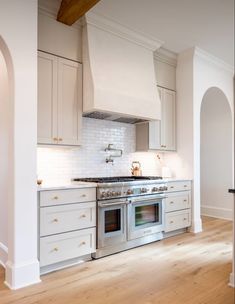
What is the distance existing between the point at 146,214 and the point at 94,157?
116 centimetres

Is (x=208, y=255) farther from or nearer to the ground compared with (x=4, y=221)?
nearer to the ground

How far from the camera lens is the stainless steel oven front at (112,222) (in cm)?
329

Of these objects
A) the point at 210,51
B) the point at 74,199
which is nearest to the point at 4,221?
the point at 74,199

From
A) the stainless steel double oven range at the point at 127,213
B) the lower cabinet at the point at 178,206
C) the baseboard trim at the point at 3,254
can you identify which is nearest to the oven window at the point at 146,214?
the stainless steel double oven range at the point at 127,213

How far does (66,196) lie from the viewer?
3021 mm

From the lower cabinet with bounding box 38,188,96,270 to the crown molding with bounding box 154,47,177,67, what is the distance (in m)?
2.68

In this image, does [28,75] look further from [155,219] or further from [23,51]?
[155,219]

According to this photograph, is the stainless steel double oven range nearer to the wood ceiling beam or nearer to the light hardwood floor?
the light hardwood floor

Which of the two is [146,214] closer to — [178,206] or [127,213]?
[127,213]

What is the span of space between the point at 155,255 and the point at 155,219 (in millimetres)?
705

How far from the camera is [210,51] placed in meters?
4.68

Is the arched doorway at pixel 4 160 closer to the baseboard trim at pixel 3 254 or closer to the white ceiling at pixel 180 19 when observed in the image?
the baseboard trim at pixel 3 254

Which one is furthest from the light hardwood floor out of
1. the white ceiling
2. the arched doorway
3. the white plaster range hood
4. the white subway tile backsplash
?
the white ceiling

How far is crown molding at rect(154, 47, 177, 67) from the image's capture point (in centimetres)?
456
